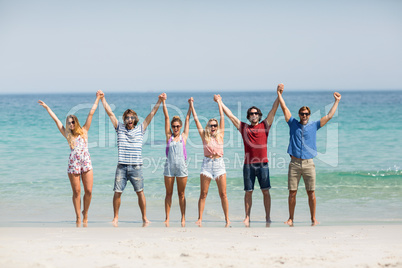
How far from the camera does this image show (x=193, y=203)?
9555 mm

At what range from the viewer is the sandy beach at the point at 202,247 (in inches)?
205

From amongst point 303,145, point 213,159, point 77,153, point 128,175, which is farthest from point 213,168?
point 77,153

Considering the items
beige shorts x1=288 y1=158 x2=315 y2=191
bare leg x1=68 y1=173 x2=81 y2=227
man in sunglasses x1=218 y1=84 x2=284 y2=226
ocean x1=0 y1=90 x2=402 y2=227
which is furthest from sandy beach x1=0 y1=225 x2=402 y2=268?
ocean x1=0 y1=90 x2=402 y2=227

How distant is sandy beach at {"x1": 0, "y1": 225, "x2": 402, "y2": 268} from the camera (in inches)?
205

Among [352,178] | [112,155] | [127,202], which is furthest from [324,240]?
[112,155]

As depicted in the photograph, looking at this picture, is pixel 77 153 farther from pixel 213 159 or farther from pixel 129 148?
pixel 213 159

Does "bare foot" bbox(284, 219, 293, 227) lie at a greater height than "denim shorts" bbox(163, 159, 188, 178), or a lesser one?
lesser

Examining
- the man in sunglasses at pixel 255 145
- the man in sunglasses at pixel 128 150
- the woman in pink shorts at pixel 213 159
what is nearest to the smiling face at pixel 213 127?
the woman in pink shorts at pixel 213 159

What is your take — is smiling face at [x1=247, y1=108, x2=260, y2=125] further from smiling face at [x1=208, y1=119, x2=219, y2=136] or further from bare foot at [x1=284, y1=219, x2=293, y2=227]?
bare foot at [x1=284, y1=219, x2=293, y2=227]

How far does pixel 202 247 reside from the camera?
5.75 m

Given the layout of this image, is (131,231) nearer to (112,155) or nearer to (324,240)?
(324,240)

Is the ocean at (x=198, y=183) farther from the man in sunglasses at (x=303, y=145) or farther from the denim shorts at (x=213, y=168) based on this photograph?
the denim shorts at (x=213, y=168)

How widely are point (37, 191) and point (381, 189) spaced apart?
798 centimetres

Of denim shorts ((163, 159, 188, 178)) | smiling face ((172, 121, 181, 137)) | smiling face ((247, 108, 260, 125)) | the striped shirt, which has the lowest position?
denim shorts ((163, 159, 188, 178))
